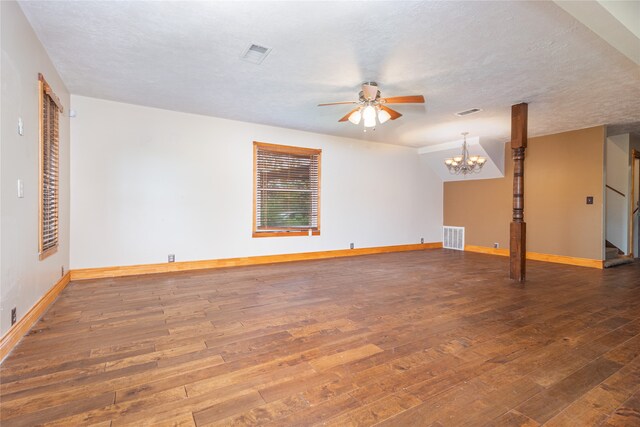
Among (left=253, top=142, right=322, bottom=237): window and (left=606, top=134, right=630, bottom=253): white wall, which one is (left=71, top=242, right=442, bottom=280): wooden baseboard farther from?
(left=606, top=134, right=630, bottom=253): white wall

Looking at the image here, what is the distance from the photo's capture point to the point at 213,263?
519 cm

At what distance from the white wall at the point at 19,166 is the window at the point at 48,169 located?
0.40 ft

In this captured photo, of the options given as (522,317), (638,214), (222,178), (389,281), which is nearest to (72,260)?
(222,178)

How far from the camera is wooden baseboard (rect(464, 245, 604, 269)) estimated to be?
553 cm

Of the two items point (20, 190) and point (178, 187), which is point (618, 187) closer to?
point (178, 187)

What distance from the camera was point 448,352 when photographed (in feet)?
7.23

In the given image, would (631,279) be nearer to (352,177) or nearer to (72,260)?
(352,177)

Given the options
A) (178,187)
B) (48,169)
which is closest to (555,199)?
(178,187)

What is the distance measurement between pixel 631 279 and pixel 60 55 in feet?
25.7

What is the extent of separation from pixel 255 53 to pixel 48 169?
8.16ft

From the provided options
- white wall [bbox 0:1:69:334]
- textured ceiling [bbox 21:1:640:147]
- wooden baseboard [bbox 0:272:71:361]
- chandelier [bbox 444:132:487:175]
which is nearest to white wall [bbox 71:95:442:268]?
textured ceiling [bbox 21:1:640:147]

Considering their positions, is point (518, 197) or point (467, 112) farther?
point (467, 112)

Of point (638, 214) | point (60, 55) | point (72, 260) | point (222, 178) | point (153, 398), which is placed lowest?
point (153, 398)

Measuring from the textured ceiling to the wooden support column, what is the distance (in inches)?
11.3
